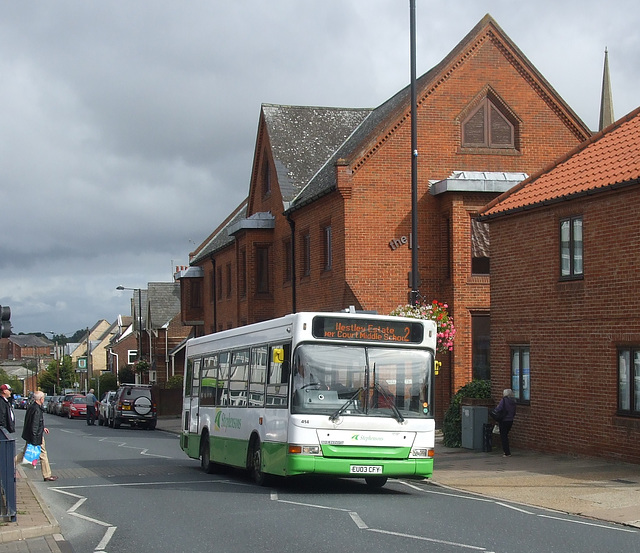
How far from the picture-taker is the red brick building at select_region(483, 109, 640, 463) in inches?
737

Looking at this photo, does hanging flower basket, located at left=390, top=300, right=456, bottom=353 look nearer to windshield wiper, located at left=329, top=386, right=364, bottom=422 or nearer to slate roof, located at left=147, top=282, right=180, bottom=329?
windshield wiper, located at left=329, top=386, right=364, bottom=422

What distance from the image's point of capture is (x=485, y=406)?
23172 millimetres

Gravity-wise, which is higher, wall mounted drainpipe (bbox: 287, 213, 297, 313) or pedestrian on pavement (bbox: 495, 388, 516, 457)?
wall mounted drainpipe (bbox: 287, 213, 297, 313)

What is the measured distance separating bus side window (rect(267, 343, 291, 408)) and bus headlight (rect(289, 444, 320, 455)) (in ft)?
2.33

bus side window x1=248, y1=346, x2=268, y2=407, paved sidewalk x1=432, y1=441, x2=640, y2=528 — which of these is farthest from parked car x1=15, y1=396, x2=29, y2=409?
bus side window x1=248, y1=346, x2=268, y2=407

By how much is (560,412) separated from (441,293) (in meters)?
10.8

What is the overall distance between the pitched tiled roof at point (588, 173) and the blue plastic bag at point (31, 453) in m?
11.2

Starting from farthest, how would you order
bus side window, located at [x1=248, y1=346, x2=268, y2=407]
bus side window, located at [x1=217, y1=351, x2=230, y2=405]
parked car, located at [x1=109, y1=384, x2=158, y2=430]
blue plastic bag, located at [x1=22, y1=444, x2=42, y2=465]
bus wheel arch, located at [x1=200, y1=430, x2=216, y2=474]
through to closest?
1. parked car, located at [x1=109, y1=384, x2=158, y2=430]
2. bus wheel arch, located at [x1=200, y1=430, x2=216, y2=474]
3. bus side window, located at [x1=217, y1=351, x2=230, y2=405]
4. blue plastic bag, located at [x1=22, y1=444, x2=42, y2=465]
5. bus side window, located at [x1=248, y1=346, x2=268, y2=407]

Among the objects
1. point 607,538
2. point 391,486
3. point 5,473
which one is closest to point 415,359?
point 391,486

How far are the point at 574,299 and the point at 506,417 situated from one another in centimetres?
291

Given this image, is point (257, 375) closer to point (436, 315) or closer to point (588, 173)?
point (436, 315)

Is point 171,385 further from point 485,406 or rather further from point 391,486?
point 391,486

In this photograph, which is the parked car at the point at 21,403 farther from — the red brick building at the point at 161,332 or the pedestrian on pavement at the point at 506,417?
the pedestrian on pavement at the point at 506,417

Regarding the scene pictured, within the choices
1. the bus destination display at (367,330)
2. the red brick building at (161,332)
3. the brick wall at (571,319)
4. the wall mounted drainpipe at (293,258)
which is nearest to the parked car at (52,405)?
the red brick building at (161,332)
